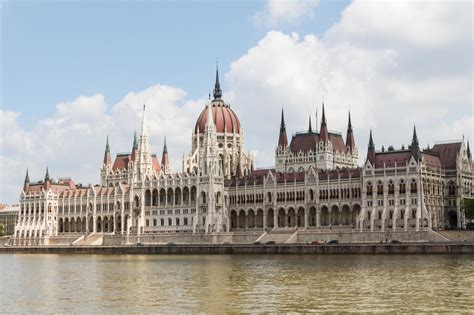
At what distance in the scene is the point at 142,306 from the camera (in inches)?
1841

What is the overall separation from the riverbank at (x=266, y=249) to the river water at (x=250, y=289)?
756 inches

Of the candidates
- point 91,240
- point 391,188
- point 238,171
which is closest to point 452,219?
point 391,188

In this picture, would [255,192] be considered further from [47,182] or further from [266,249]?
[47,182]

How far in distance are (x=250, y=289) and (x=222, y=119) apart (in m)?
118

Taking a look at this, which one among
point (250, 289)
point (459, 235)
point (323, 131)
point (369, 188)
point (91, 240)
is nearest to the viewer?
point (250, 289)

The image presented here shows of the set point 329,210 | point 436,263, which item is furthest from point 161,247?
point 436,263

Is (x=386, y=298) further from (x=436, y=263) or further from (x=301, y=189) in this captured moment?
(x=301, y=189)

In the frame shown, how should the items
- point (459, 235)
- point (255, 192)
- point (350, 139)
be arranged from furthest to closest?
1. point (350, 139)
2. point (255, 192)
3. point (459, 235)

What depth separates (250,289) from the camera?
55156 mm

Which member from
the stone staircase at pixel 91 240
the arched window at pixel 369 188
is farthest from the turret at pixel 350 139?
the stone staircase at pixel 91 240

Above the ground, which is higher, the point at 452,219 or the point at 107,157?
the point at 107,157

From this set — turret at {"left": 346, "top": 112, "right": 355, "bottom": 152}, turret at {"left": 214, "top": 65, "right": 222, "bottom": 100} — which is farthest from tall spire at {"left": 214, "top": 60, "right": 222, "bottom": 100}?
turret at {"left": 346, "top": 112, "right": 355, "bottom": 152}

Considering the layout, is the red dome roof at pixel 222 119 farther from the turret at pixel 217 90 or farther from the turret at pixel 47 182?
the turret at pixel 47 182

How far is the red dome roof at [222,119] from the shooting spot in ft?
559
